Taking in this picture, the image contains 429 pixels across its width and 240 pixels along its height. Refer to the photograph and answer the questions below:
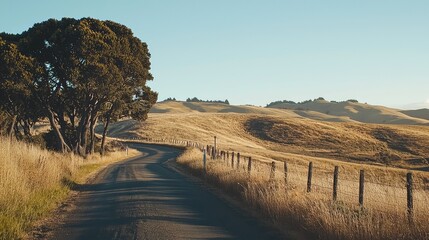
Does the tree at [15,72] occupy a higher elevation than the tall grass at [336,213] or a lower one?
higher

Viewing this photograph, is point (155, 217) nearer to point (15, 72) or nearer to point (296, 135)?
point (15, 72)

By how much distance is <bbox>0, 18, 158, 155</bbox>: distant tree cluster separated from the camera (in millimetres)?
30156

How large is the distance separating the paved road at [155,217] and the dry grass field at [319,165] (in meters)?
1.07

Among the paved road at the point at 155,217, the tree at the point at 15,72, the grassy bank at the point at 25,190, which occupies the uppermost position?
the tree at the point at 15,72

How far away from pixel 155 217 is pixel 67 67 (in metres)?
22.7

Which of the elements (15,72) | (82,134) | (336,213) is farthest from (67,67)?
(336,213)

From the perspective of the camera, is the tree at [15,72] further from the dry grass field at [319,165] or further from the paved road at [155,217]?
the paved road at [155,217]

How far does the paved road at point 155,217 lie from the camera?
378 inches

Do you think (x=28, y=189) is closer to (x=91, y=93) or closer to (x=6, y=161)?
(x=6, y=161)

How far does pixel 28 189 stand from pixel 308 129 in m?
94.7

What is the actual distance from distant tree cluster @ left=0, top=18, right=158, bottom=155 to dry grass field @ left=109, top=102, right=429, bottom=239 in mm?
8180

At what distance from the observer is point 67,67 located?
31.7 metres

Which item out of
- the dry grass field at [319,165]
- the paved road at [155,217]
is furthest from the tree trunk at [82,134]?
the paved road at [155,217]

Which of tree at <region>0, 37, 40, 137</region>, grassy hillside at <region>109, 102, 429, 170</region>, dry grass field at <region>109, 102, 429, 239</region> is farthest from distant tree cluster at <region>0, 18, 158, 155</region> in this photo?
grassy hillside at <region>109, 102, 429, 170</region>
